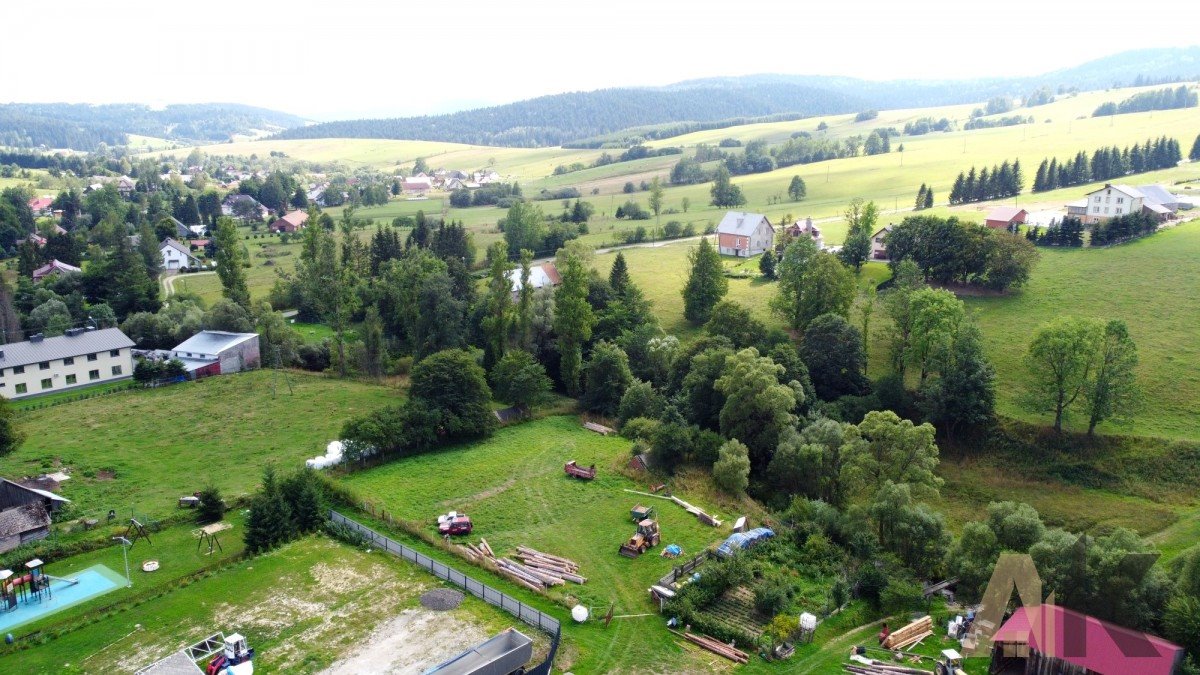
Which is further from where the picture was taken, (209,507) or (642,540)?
(209,507)

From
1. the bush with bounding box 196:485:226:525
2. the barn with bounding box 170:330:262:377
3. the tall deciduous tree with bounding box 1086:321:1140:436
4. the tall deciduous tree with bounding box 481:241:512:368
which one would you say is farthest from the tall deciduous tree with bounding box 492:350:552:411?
the tall deciduous tree with bounding box 1086:321:1140:436

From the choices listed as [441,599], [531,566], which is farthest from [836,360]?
[441,599]

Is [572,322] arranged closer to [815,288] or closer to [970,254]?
[815,288]

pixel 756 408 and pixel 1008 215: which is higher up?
pixel 1008 215

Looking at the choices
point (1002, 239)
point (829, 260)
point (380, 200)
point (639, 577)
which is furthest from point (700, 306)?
point (380, 200)

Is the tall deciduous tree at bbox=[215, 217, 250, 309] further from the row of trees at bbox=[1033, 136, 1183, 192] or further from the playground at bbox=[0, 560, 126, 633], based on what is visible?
the row of trees at bbox=[1033, 136, 1183, 192]

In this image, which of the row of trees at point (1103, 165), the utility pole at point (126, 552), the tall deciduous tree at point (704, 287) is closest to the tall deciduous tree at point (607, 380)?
the tall deciduous tree at point (704, 287)

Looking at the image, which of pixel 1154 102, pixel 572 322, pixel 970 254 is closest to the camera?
pixel 572 322
